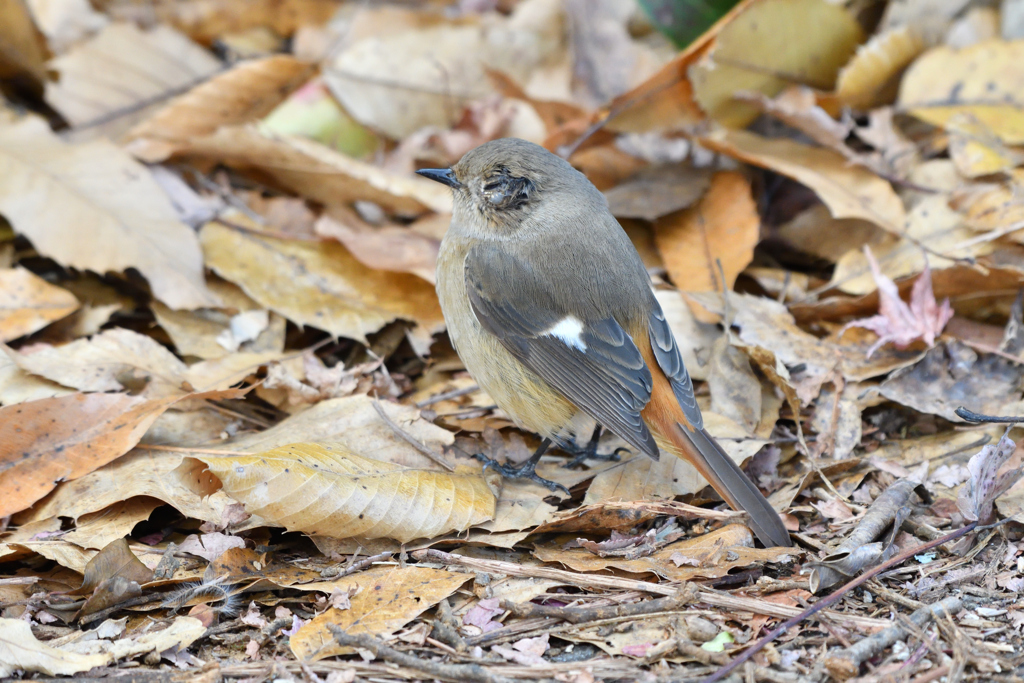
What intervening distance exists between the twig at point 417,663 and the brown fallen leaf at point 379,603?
2.3 inches

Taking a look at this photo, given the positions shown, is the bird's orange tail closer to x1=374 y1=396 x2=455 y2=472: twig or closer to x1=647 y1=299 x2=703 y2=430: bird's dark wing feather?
x1=647 y1=299 x2=703 y2=430: bird's dark wing feather

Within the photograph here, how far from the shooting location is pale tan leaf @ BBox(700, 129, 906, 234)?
4078mm

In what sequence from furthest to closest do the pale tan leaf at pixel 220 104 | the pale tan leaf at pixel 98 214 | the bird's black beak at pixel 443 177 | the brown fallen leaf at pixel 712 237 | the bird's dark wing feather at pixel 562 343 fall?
the pale tan leaf at pixel 220 104
the brown fallen leaf at pixel 712 237
the pale tan leaf at pixel 98 214
the bird's black beak at pixel 443 177
the bird's dark wing feather at pixel 562 343

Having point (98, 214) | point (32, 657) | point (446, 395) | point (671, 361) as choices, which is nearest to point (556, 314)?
point (671, 361)

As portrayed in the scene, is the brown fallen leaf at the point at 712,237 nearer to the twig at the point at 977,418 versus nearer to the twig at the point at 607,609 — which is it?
the twig at the point at 977,418

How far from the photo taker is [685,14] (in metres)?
5.14

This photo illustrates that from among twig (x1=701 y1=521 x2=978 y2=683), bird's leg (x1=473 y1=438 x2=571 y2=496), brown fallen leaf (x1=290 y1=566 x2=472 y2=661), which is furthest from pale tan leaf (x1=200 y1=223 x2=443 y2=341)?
twig (x1=701 y1=521 x2=978 y2=683)

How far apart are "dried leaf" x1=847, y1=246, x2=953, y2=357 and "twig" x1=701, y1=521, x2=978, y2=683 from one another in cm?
94

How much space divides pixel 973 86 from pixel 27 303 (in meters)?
4.48

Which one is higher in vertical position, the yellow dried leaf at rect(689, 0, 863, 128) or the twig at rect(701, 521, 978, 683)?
the yellow dried leaf at rect(689, 0, 863, 128)

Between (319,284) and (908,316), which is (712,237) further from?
(319,284)

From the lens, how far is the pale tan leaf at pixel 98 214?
12.5ft

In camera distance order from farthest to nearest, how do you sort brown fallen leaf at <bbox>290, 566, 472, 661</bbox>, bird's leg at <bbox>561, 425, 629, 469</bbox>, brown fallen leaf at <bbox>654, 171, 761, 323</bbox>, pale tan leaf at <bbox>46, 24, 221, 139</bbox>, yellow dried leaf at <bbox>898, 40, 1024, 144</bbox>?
pale tan leaf at <bbox>46, 24, 221, 139</bbox>
yellow dried leaf at <bbox>898, 40, 1024, 144</bbox>
brown fallen leaf at <bbox>654, 171, 761, 323</bbox>
bird's leg at <bbox>561, 425, 629, 469</bbox>
brown fallen leaf at <bbox>290, 566, 472, 661</bbox>

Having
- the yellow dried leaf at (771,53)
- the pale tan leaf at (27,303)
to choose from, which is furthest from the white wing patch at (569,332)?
the pale tan leaf at (27,303)
